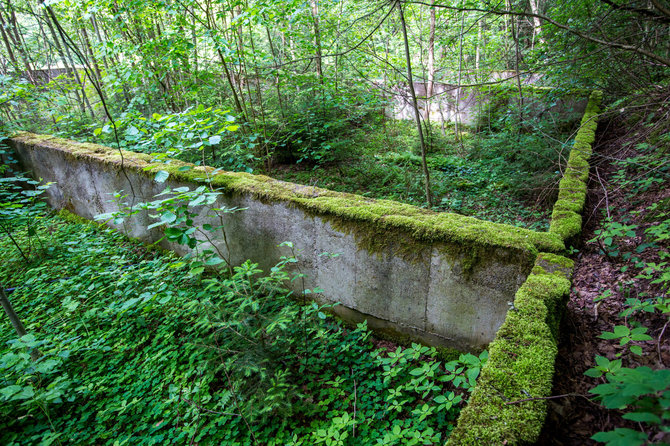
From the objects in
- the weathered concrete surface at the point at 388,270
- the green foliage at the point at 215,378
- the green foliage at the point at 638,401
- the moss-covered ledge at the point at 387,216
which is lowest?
the green foliage at the point at 215,378

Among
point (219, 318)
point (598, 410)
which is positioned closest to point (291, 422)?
point (219, 318)

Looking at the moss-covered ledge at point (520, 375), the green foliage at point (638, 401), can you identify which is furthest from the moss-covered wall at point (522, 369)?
the green foliage at point (638, 401)

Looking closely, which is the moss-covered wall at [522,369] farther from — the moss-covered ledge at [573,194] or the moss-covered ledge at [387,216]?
the moss-covered ledge at [573,194]

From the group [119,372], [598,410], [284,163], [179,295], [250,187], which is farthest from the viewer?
[284,163]

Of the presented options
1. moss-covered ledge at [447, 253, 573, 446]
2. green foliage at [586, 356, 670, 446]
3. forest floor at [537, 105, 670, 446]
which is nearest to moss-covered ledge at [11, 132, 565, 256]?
moss-covered ledge at [447, 253, 573, 446]

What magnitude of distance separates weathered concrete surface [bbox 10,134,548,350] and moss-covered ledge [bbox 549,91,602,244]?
38.3 inches

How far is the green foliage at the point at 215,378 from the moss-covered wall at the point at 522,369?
0.17 meters

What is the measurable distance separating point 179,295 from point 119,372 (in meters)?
0.89

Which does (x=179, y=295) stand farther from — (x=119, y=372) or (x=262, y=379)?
(x=262, y=379)

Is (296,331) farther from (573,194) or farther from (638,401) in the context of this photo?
(573,194)

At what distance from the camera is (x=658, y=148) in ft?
13.1

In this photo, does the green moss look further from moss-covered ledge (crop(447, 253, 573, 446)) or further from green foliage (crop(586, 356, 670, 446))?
green foliage (crop(586, 356, 670, 446))

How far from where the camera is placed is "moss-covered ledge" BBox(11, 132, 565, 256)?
8.82 feet

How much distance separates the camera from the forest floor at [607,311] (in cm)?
156
